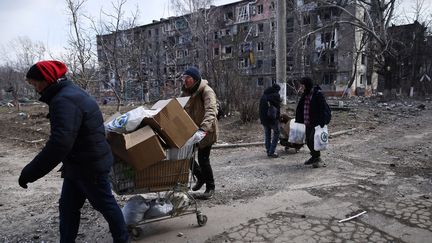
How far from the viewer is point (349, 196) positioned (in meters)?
4.90

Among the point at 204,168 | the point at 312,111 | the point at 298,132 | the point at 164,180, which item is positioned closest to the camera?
the point at 164,180

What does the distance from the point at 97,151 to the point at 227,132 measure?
8.54 m

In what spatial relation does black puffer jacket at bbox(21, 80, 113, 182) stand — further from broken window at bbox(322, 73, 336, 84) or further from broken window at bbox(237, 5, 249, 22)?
broken window at bbox(237, 5, 249, 22)

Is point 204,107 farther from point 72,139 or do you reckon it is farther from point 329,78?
point 329,78

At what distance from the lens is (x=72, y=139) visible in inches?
107

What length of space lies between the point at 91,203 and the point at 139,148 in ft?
2.14

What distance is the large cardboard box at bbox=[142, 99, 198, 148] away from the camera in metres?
3.51

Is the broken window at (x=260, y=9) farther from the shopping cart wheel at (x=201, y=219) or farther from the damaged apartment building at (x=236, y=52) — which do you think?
the shopping cart wheel at (x=201, y=219)

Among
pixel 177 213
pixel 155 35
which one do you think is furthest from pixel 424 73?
pixel 177 213

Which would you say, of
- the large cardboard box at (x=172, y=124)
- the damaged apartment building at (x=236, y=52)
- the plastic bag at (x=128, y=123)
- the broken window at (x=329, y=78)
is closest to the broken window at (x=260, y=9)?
the damaged apartment building at (x=236, y=52)

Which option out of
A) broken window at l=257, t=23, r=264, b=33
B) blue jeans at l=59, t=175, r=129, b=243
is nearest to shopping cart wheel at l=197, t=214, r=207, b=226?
blue jeans at l=59, t=175, r=129, b=243

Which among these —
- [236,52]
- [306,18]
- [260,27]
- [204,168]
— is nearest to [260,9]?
[260,27]

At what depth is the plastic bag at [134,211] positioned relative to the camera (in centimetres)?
363

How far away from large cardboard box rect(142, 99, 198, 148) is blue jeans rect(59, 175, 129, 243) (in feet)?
2.44
